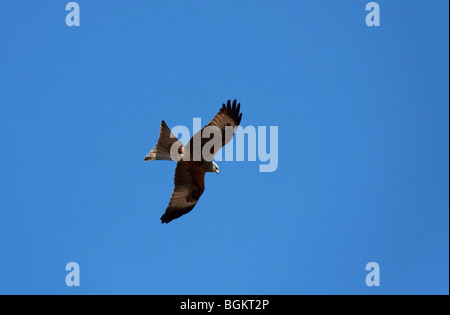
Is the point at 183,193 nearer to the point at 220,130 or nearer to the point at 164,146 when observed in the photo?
the point at 164,146

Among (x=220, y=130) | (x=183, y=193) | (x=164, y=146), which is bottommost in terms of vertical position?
(x=183, y=193)

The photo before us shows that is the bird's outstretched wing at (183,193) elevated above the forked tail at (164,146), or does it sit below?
below

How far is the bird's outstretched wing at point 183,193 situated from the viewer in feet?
34.2

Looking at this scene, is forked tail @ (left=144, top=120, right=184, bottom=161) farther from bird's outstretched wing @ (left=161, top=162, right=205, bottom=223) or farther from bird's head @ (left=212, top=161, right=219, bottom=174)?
bird's outstretched wing @ (left=161, top=162, right=205, bottom=223)

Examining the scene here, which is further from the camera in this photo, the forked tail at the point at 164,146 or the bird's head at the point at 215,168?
the bird's head at the point at 215,168

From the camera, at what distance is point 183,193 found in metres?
10.6

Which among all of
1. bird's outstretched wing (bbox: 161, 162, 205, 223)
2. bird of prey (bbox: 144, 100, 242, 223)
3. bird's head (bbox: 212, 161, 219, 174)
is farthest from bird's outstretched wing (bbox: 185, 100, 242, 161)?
bird's outstretched wing (bbox: 161, 162, 205, 223)

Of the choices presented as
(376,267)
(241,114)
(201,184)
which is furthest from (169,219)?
(376,267)

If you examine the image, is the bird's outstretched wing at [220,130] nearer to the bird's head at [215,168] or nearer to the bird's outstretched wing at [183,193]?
the bird's head at [215,168]

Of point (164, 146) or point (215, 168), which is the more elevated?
point (164, 146)

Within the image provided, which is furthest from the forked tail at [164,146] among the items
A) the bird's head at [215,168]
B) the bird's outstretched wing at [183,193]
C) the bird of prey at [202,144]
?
the bird's outstretched wing at [183,193]

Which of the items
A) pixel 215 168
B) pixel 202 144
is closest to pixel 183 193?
pixel 215 168

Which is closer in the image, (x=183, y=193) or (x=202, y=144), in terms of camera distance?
(x=202, y=144)
